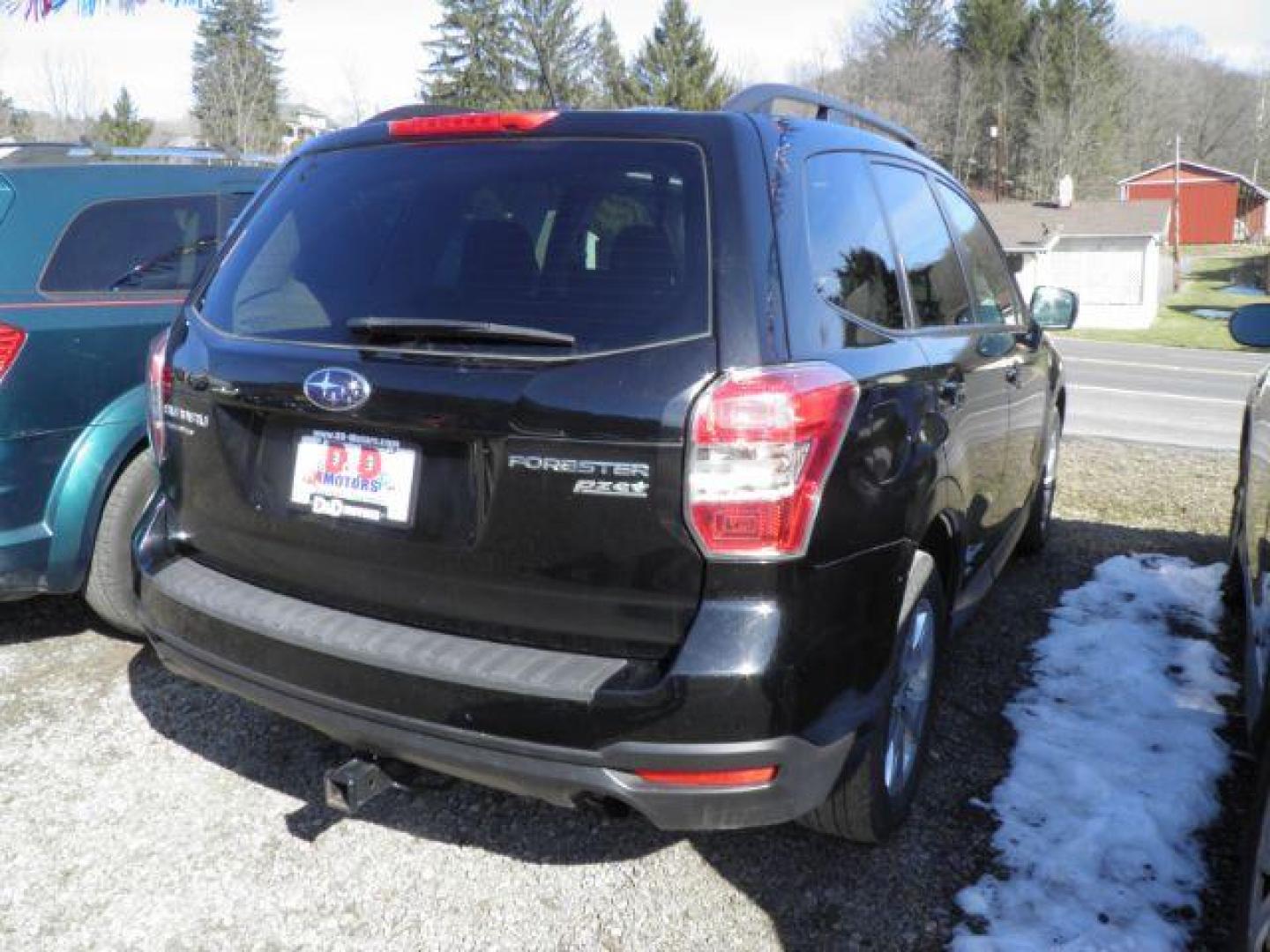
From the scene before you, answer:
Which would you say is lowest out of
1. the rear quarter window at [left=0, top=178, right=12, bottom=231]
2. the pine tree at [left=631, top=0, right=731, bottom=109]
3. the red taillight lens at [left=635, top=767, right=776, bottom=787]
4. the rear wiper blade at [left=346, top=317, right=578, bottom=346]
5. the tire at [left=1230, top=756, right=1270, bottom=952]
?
the tire at [left=1230, top=756, right=1270, bottom=952]

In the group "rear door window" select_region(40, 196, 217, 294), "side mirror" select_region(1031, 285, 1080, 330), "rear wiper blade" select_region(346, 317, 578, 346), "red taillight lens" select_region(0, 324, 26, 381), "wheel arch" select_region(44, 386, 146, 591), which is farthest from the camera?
"side mirror" select_region(1031, 285, 1080, 330)

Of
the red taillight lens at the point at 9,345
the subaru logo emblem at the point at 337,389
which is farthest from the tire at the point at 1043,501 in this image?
the red taillight lens at the point at 9,345

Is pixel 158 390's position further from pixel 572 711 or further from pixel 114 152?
pixel 114 152

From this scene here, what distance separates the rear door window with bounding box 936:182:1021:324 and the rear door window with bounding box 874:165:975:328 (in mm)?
165

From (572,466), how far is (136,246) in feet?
10.1

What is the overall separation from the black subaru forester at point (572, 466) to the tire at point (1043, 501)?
100 inches

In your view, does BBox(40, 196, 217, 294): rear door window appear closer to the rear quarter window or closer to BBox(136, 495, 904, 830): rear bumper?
the rear quarter window

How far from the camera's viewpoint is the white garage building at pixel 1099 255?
41469 mm

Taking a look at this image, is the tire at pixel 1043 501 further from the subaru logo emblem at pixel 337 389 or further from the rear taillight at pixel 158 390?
the rear taillight at pixel 158 390

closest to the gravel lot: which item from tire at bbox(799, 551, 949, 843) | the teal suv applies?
tire at bbox(799, 551, 949, 843)

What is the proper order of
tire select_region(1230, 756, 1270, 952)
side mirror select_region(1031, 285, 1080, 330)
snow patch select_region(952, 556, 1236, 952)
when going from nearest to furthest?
tire select_region(1230, 756, 1270, 952)
snow patch select_region(952, 556, 1236, 952)
side mirror select_region(1031, 285, 1080, 330)

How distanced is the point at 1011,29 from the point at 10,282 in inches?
3139

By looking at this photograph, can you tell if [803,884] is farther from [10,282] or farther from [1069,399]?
[1069,399]

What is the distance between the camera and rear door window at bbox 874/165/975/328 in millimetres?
3100
